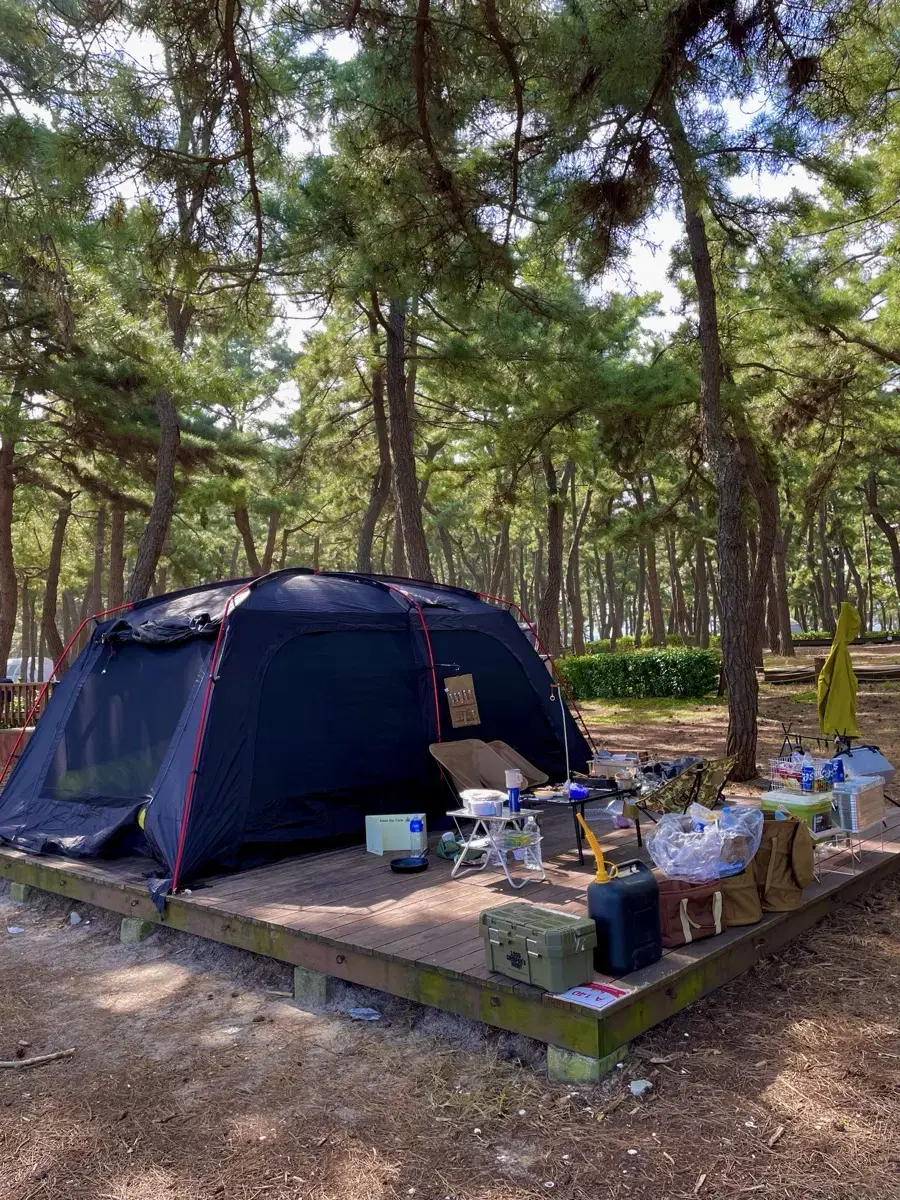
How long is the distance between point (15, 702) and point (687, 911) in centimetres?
1142

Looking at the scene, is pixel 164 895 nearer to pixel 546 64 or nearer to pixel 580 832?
pixel 580 832

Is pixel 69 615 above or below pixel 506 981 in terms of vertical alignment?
above

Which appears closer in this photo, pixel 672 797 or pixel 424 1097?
pixel 424 1097

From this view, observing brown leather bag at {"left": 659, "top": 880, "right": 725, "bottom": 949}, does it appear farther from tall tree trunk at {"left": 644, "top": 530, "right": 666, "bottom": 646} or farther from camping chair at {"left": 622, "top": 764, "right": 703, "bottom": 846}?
tall tree trunk at {"left": 644, "top": 530, "right": 666, "bottom": 646}

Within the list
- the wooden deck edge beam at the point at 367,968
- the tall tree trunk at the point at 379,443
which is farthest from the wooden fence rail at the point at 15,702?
the wooden deck edge beam at the point at 367,968

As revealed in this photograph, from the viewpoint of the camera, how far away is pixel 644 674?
1719 cm

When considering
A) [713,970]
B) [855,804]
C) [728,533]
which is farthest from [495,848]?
[728,533]

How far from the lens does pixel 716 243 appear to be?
9.60 metres

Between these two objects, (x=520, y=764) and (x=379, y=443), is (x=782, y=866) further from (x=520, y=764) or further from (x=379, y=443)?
(x=379, y=443)

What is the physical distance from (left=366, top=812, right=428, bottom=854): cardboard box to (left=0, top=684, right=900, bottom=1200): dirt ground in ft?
4.44

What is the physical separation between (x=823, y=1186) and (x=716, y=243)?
8917 millimetres

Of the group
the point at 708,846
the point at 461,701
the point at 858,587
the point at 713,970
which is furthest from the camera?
the point at 858,587

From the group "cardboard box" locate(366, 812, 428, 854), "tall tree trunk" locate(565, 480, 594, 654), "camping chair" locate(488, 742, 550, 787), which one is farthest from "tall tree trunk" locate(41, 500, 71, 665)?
"cardboard box" locate(366, 812, 428, 854)

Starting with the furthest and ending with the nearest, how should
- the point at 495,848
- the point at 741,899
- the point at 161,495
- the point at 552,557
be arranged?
the point at 552,557
the point at 161,495
the point at 495,848
the point at 741,899
